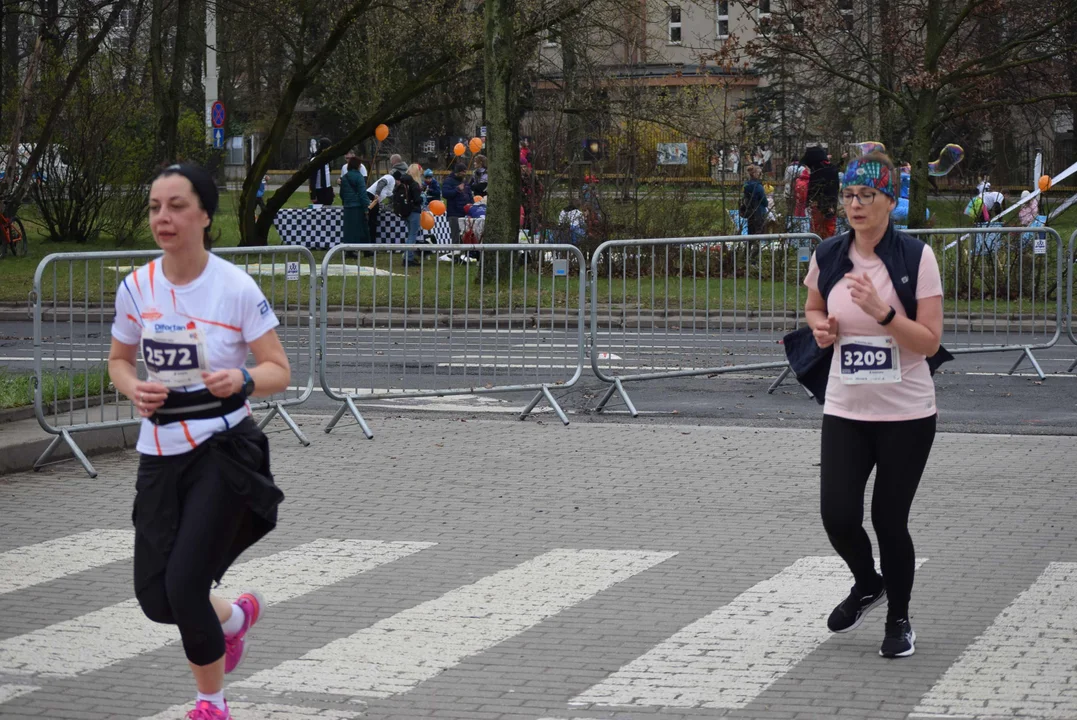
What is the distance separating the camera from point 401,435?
11312mm

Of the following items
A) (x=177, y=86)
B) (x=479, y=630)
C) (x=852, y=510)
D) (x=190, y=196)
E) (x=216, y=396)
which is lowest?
(x=479, y=630)

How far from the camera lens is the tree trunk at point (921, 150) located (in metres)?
24.3

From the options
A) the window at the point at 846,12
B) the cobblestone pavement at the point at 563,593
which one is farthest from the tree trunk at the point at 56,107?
the cobblestone pavement at the point at 563,593

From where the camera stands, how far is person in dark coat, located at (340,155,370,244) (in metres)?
27.8

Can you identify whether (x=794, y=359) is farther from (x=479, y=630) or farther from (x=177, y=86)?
(x=177, y=86)

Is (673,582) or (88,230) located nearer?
(673,582)

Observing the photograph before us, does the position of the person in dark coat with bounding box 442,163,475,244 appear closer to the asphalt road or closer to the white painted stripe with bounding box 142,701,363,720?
the asphalt road

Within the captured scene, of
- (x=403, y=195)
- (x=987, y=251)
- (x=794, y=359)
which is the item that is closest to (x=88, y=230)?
(x=403, y=195)

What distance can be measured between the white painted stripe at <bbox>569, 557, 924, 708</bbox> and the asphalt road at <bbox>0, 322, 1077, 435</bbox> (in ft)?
17.0

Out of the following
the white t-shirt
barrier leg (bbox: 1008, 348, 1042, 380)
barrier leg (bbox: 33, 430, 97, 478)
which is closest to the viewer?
the white t-shirt

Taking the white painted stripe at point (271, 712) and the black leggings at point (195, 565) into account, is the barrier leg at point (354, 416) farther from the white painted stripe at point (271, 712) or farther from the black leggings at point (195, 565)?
the black leggings at point (195, 565)

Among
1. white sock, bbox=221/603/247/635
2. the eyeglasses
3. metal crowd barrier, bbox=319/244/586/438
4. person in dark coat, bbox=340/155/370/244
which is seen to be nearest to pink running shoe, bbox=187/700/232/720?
white sock, bbox=221/603/247/635

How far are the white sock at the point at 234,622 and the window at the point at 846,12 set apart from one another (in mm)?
21730

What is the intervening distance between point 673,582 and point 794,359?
1400mm
